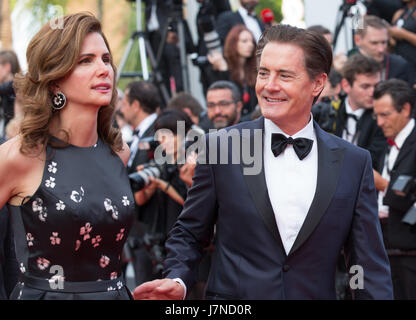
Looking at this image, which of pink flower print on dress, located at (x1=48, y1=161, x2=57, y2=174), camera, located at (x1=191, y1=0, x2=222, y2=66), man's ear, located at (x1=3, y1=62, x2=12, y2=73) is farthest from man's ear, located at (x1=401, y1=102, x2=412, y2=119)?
man's ear, located at (x1=3, y1=62, x2=12, y2=73)

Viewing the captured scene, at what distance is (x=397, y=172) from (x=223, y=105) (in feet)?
5.92

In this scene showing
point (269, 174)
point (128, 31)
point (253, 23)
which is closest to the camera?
point (269, 174)

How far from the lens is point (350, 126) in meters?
5.92

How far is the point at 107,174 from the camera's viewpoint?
10.4 ft

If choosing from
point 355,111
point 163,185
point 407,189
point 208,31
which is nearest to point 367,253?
point 407,189

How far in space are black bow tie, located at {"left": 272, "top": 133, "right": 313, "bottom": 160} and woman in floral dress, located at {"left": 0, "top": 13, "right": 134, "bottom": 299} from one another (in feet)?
2.15

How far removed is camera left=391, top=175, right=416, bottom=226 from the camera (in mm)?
4953

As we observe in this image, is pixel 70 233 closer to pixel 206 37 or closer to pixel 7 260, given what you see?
pixel 7 260

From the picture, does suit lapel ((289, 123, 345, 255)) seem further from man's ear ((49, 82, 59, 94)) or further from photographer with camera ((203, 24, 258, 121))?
photographer with camera ((203, 24, 258, 121))

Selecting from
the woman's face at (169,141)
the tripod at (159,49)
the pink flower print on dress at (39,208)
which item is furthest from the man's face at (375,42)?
the pink flower print on dress at (39,208)

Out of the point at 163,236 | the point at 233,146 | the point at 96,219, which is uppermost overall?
the point at 233,146

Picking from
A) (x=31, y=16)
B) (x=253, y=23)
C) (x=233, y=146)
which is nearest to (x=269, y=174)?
(x=233, y=146)
